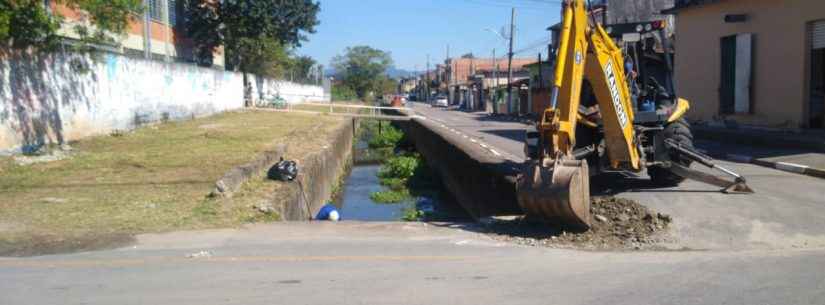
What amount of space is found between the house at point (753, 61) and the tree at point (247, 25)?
22.4 meters

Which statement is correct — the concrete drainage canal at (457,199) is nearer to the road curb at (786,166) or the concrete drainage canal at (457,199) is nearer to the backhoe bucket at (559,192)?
the backhoe bucket at (559,192)

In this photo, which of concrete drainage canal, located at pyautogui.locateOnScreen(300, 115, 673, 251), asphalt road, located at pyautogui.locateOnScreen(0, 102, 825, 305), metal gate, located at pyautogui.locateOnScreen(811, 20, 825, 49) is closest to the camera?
asphalt road, located at pyautogui.locateOnScreen(0, 102, 825, 305)

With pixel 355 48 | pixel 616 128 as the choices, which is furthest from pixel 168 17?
pixel 355 48

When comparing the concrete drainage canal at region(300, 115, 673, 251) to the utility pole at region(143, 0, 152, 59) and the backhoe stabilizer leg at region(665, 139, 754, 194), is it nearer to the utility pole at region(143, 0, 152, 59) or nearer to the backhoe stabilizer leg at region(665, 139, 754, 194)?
the backhoe stabilizer leg at region(665, 139, 754, 194)

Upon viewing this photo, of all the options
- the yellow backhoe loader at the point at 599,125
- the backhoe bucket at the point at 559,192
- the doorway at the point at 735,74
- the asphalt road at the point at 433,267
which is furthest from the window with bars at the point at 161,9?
the backhoe bucket at the point at 559,192

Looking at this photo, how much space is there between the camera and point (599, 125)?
36.0ft

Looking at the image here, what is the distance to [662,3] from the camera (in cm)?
4319

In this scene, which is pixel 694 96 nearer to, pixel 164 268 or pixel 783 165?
pixel 783 165

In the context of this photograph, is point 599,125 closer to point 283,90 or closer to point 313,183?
point 313,183

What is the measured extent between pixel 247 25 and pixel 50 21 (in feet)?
87.9

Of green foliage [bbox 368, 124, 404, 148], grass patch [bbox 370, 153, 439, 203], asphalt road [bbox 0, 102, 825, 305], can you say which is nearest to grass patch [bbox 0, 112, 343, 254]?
asphalt road [bbox 0, 102, 825, 305]

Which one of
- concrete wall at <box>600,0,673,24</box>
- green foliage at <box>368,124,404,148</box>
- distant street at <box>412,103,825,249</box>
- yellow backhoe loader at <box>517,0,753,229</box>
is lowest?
green foliage at <box>368,124,404,148</box>

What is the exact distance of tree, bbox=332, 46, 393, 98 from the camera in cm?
11619

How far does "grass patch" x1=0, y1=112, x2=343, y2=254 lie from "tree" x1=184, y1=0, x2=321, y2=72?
20.5m
